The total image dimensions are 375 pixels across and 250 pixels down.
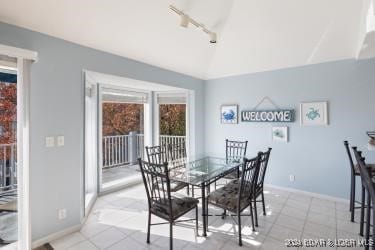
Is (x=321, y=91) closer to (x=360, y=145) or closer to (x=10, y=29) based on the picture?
(x=360, y=145)

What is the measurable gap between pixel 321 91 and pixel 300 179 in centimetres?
169

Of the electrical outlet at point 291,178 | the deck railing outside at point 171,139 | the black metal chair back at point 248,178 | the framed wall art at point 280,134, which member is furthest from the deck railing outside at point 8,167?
the electrical outlet at point 291,178

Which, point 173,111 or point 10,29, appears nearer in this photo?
point 10,29

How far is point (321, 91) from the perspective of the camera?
12.1 feet

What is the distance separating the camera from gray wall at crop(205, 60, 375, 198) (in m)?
3.38

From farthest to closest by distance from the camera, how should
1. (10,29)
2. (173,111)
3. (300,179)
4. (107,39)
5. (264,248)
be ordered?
(173,111) → (300,179) → (107,39) → (264,248) → (10,29)

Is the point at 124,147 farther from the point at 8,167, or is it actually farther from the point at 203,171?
the point at 203,171

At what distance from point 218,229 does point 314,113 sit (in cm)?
270

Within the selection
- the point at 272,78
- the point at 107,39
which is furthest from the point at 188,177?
the point at 272,78

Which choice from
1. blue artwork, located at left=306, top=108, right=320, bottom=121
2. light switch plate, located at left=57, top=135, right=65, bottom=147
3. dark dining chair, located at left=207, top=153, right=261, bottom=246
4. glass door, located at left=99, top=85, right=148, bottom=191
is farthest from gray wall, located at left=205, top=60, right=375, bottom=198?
light switch plate, located at left=57, top=135, right=65, bottom=147

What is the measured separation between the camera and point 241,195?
95.7 inches

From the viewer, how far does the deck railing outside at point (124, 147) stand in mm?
5328

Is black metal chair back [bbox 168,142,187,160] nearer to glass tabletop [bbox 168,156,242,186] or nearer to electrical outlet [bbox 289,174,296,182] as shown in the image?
glass tabletop [bbox 168,156,242,186]

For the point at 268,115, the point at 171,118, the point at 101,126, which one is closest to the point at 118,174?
the point at 101,126
